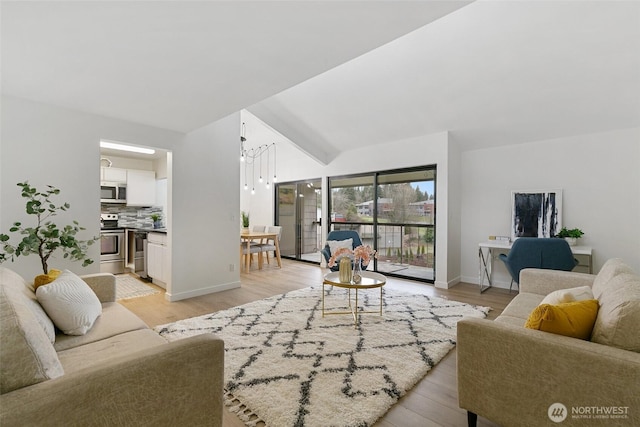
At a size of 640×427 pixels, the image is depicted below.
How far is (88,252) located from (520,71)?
5185 mm

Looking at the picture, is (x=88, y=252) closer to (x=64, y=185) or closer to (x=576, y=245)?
(x=64, y=185)

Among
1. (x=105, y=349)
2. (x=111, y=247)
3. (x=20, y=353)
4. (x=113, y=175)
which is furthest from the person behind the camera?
(x=113, y=175)

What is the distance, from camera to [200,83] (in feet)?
8.04

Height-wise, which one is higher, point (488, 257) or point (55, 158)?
point (55, 158)

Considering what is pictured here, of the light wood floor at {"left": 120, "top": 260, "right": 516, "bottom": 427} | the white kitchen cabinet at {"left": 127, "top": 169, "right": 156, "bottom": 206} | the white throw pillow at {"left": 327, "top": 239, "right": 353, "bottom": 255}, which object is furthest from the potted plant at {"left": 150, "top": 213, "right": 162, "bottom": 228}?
the white throw pillow at {"left": 327, "top": 239, "right": 353, "bottom": 255}

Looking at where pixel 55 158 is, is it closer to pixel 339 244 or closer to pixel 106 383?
pixel 106 383

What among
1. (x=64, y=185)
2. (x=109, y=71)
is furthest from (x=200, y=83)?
(x=64, y=185)

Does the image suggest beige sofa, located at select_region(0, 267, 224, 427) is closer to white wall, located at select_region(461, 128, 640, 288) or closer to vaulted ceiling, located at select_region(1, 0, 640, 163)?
vaulted ceiling, located at select_region(1, 0, 640, 163)

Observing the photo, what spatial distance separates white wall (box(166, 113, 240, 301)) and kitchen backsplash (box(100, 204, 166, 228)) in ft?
8.89

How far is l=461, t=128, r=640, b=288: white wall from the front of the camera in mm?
3754

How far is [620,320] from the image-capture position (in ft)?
4.29

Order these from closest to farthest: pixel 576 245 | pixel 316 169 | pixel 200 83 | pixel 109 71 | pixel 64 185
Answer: pixel 109 71 → pixel 200 83 → pixel 64 185 → pixel 576 245 → pixel 316 169

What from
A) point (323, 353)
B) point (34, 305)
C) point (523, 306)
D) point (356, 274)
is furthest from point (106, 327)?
point (523, 306)

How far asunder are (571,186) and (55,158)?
253 inches
